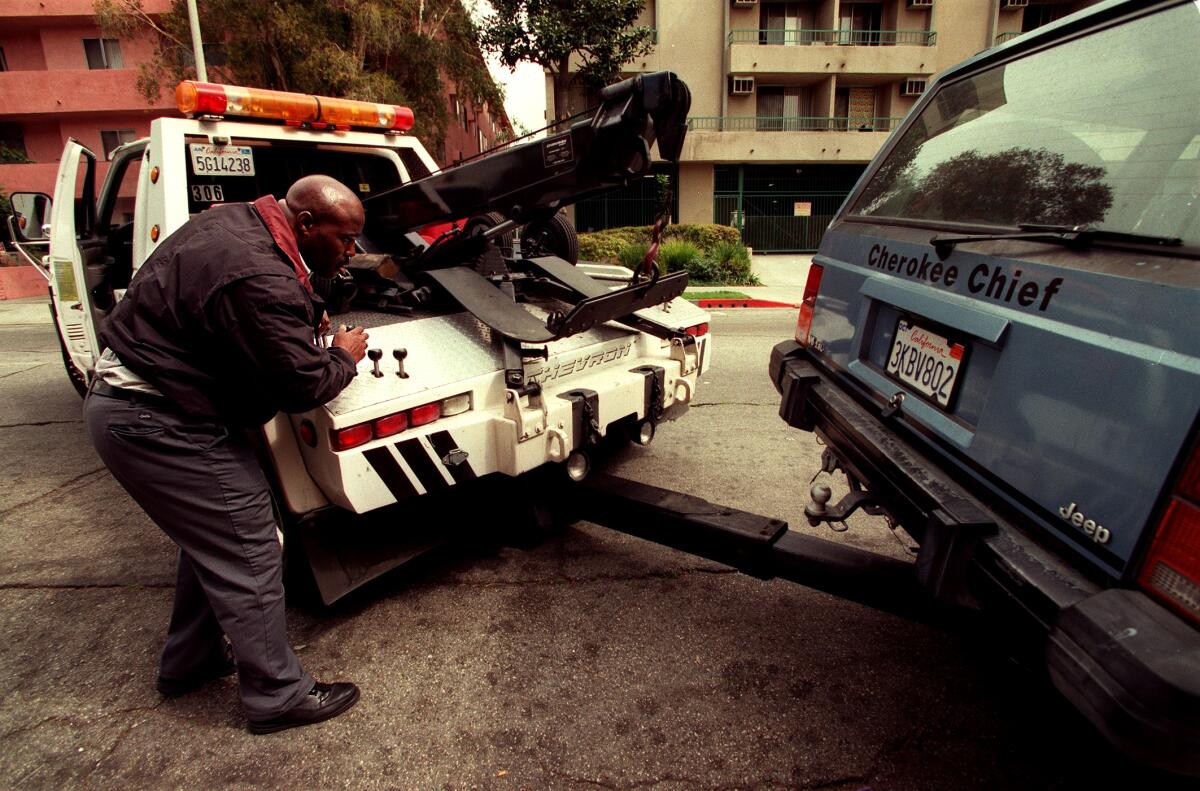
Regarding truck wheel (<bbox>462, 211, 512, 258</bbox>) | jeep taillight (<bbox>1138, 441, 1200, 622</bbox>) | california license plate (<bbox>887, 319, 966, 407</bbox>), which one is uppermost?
truck wheel (<bbox>462, 211, 512, 258</bbox>)

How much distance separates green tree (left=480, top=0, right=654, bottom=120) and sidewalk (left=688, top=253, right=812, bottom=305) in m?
7.25

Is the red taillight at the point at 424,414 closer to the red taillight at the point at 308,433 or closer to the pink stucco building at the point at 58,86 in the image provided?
the red taillight at the point at 308,433

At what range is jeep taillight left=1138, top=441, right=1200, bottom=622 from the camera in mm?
1255

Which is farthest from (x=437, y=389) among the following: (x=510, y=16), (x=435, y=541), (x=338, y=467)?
(x=510, y=16)

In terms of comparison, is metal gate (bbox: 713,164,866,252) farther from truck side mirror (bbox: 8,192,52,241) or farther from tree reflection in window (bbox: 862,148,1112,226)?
tree reflection in window (bbox: 862,148,1112,226)

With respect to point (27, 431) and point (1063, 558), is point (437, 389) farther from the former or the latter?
point (27, 431)

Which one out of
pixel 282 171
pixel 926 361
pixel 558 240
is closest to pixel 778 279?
pixel 558 240

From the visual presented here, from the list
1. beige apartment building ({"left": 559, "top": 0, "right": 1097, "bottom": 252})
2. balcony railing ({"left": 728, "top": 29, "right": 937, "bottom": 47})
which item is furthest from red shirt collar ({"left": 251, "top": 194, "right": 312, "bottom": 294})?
balcony railing ({"left": 728, "top": 29, "right": 937, "bottom": 47})

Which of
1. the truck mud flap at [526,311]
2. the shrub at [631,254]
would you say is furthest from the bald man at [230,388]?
the shrub at [631,254]

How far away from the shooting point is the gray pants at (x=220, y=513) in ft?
6.74

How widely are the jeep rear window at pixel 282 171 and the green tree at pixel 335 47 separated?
1243 cm

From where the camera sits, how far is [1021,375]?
67.4 inches

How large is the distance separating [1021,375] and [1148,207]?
45cm

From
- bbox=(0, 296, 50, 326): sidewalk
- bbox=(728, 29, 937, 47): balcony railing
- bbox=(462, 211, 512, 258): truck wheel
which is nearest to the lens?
bbox=(462, 211, 512, 258): truck wheel
